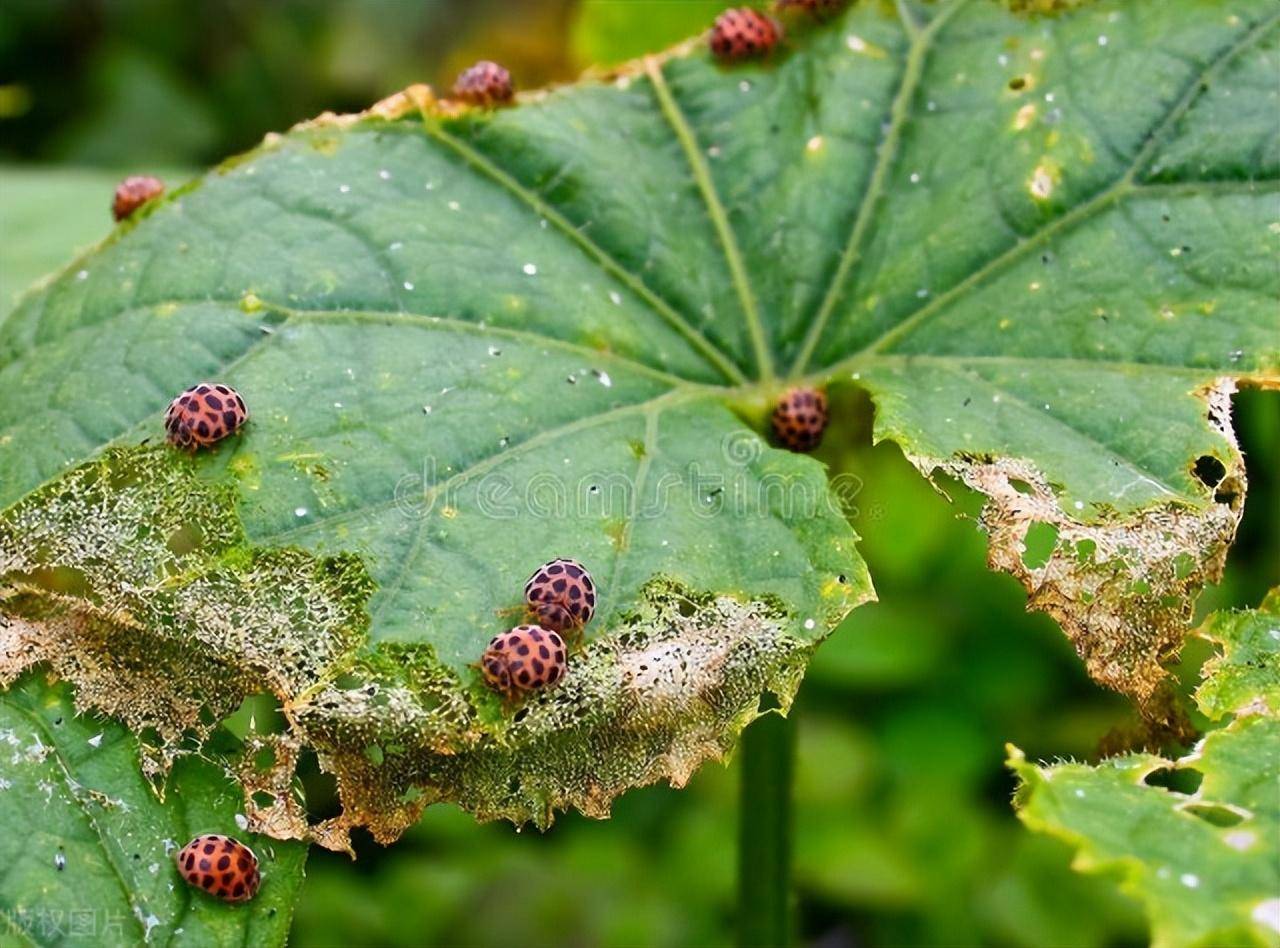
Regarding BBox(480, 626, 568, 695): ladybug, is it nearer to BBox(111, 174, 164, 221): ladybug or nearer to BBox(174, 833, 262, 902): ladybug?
BBox(174, 833, 262, 902): ladybug

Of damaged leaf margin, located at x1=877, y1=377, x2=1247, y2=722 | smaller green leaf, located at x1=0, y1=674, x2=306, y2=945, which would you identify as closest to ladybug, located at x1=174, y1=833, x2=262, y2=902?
smaller green leaf, located at x1=0, y1=674, x2=306, y2=945

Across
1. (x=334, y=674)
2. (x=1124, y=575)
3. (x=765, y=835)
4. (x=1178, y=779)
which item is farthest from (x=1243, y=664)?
A: (x=334, y=674)

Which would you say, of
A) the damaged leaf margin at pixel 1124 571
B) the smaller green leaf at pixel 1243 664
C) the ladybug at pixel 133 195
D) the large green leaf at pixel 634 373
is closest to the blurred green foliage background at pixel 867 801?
the ladybug at pixel 133 195

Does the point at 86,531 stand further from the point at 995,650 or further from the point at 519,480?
the point at 995,650

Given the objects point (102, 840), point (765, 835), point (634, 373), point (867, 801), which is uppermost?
point (634, 373)

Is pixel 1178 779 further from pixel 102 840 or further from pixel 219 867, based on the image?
pixel 102 840

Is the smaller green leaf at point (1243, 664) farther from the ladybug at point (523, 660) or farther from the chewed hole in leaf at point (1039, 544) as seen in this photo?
the ladybug at point (523, 660)
